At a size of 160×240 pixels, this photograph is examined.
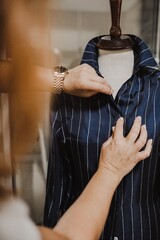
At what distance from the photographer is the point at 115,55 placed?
0.92 metres

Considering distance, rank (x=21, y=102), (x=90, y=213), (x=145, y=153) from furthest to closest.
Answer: (x=145, y=153)
(x=90, y=213)
(x=21, y=102)

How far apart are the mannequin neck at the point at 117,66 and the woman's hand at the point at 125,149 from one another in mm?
150

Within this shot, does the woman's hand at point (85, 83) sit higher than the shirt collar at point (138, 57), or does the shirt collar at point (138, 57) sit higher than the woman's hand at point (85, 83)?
the shirt collar at point (138, 57)

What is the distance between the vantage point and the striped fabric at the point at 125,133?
875 mm

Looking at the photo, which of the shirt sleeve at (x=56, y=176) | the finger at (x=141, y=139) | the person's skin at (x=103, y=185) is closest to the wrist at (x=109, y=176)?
the person's skin at (x=103, y=185)

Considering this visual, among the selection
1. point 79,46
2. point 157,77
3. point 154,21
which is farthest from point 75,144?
point 154,21

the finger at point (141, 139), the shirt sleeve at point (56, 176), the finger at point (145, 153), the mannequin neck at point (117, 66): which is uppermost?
the mannequin neck at point (117, 66)

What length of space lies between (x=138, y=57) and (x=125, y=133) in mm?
235


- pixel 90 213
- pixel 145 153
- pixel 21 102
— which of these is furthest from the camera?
pixel 145 153

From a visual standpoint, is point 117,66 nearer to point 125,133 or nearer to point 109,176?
point 125,133

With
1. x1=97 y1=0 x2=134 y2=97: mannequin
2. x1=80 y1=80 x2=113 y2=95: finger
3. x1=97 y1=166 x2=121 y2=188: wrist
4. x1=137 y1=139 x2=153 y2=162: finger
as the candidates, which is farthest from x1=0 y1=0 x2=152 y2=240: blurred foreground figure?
x1=97 y1=0 x2=134 y2=97: mannequin

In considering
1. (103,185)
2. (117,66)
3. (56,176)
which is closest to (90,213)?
(103,185)

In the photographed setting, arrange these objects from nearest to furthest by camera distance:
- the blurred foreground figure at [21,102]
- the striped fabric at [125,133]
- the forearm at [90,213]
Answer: the blurred foreground figure at [21,102]
the forearm at [90,213]
the striped fabric at [125,133]

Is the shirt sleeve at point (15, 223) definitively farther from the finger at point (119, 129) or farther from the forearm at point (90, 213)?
the finger at point (119, 129)
